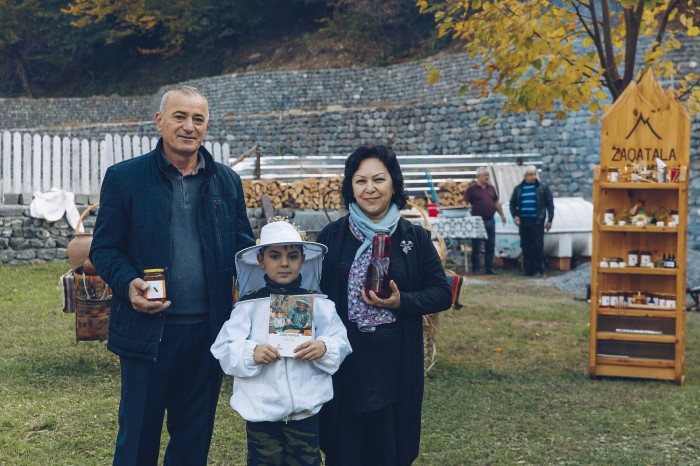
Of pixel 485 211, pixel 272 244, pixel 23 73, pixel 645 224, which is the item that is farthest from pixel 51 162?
pixel 23 73

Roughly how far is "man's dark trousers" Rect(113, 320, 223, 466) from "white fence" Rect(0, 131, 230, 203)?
12.1m

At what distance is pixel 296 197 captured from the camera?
51.8 ft

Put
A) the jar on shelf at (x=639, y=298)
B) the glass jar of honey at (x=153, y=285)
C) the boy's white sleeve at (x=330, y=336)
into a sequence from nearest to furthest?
the glass jar of honey at (x=153, y=285) → the boy's white sleeve at (x=330, y=336) → the jar on shelf at (x=639, y=298)

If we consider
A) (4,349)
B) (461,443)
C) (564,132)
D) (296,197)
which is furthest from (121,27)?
(461,443)

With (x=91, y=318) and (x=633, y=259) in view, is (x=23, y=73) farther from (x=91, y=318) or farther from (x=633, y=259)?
(x=633, y=259)

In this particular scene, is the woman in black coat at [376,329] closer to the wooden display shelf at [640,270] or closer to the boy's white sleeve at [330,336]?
the boy's white sleeve at [330,336]

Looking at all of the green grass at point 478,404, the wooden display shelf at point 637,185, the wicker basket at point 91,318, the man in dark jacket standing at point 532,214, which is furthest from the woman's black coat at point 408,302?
the man in dark jacket standing at point 532,214

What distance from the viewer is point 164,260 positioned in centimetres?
369

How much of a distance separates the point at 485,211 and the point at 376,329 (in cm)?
1215

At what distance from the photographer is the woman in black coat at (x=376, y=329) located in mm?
Result: 3863

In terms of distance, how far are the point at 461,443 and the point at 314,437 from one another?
213 cm

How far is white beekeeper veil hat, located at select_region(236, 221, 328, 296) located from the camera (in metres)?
3.76

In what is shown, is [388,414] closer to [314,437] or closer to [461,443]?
[314,437]

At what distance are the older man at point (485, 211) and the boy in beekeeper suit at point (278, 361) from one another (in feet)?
39.7
